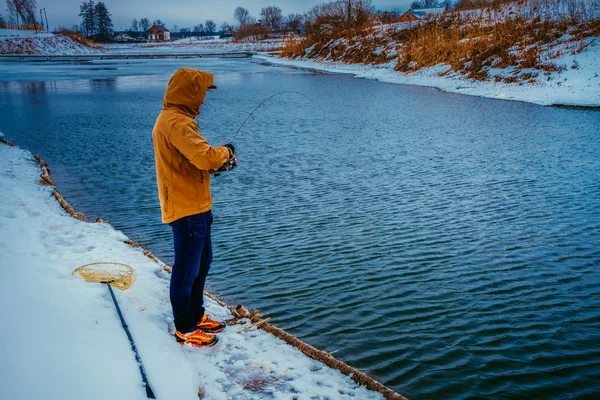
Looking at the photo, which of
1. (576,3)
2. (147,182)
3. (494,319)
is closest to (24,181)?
(147,182)

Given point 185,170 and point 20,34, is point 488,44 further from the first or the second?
point 20,34

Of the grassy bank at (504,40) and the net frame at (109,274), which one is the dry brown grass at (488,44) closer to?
the grassy bank at (504,40)

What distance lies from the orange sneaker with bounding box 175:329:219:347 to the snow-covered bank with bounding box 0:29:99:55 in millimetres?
93970

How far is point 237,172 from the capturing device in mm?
11156

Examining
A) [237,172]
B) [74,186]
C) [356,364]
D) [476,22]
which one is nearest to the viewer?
[356,364]

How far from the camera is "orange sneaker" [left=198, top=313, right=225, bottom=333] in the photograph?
4289 millimetres

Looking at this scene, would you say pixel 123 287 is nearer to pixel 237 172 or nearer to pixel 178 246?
pixel 178 246

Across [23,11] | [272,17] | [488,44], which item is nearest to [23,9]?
[23,11]

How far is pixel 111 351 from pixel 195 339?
30.1 inches

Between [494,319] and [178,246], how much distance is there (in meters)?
3.39

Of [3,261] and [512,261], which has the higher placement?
[3,261]

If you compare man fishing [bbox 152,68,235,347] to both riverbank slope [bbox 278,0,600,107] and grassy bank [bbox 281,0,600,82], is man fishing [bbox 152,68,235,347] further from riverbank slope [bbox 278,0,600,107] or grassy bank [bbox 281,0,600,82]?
grassy bank [bbox 281,0,600,82]

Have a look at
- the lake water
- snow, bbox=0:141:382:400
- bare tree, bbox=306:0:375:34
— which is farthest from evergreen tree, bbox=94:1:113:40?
snow, bbox=0:141:382:400

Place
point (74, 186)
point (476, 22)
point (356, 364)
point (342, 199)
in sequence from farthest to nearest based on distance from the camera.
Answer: point (476, 22) → point (74, 186) → point (342, 199) → point (356, 364)
